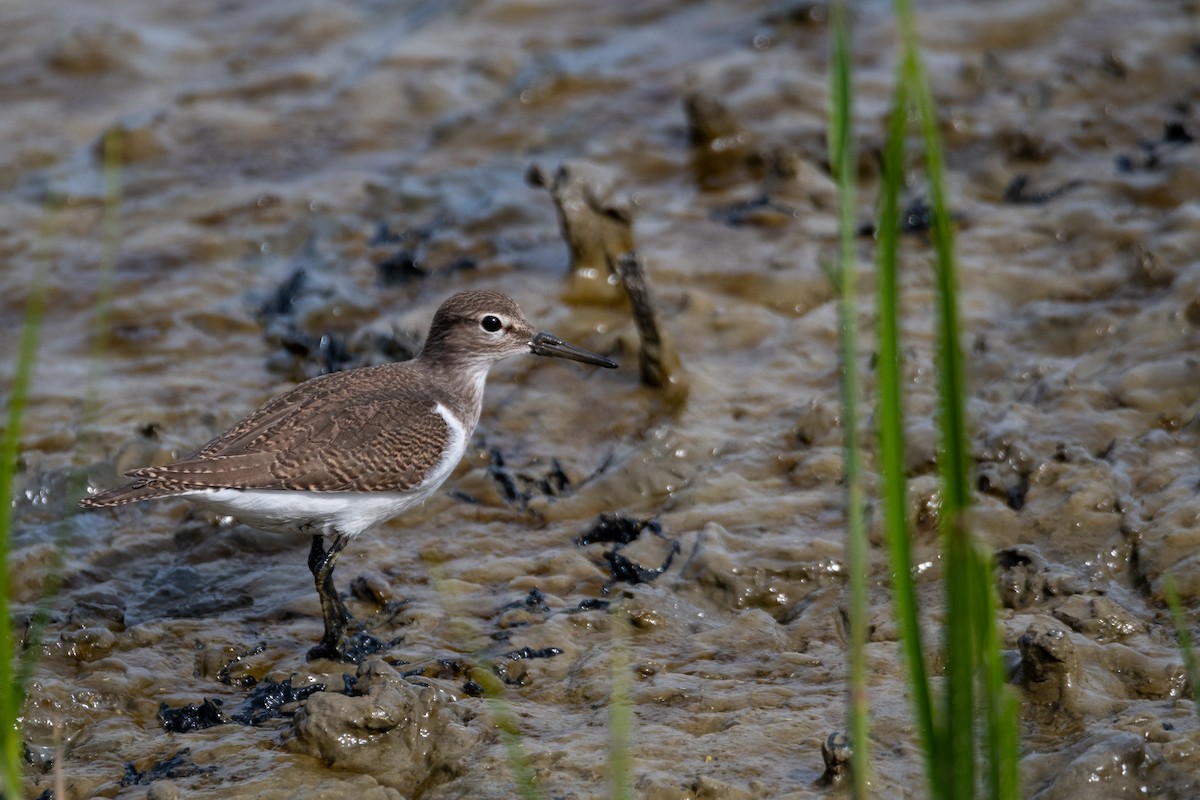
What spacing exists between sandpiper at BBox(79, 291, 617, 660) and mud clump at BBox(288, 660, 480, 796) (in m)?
0.83

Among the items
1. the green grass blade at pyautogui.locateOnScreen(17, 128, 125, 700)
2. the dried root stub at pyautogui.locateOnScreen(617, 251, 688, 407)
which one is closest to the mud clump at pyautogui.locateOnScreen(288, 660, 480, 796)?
the green grass blade at pyautogui.locateOnScreen(17, 128, 125, 700)

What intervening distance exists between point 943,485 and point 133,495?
4257 mm

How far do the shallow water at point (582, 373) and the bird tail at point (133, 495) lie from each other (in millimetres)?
218

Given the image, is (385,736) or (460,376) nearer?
(385,736)

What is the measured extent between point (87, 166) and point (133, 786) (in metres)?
7.05

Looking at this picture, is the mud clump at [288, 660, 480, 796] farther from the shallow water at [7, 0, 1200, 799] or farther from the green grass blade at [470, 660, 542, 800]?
the green grass blade at [470, 660, 542, 800]

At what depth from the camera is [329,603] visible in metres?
6.10

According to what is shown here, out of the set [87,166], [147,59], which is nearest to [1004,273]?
[87,166]

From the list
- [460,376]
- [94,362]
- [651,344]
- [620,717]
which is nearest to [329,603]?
[460,376]

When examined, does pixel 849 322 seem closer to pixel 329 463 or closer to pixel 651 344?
pixel 329 463

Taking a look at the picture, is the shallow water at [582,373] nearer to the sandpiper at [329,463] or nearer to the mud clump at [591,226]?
the mud clump at [591,226]

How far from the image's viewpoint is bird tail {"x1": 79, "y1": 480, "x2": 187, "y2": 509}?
5.89 m

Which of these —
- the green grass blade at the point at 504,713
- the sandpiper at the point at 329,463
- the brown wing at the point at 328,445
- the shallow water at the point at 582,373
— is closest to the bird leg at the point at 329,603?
the sandpiper at the point at 329,463

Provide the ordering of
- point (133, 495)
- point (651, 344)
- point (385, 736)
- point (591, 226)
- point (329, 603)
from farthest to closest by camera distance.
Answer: point (591, 226), point (651, 344), point (329, 603), point (133, 495), point (385, 736)
